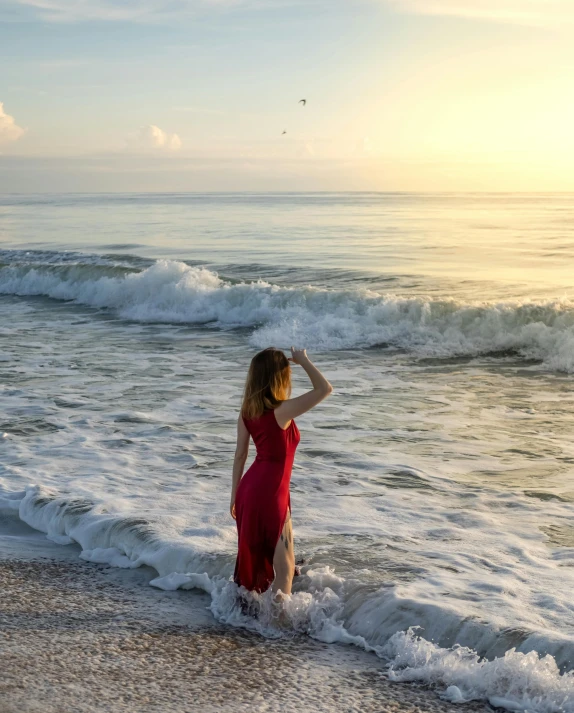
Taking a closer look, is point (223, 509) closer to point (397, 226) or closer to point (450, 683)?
point (450, 683)

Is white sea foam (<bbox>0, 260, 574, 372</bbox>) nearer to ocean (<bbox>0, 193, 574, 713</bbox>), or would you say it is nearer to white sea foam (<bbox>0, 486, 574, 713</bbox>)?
ocean (<bbox>0, 193, 574, 713</bbox>)

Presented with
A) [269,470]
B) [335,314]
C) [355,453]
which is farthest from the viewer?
[335,314]

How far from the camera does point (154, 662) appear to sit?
4.16 metres

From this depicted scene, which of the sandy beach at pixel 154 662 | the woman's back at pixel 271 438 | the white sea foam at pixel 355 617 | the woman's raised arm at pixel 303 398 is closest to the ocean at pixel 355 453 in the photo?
the white sea foam at pixel 355 617

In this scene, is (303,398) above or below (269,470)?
above

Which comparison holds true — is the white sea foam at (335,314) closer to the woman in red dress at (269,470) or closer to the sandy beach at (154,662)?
the woman in red dress at (269,470)

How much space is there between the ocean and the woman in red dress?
0.71ft

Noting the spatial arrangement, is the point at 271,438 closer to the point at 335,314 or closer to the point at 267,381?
the point at 267,381

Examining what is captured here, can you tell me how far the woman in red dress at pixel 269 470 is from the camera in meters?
4.55

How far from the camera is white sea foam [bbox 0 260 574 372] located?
50.2 feet

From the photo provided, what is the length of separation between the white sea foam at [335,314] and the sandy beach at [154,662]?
33.0 ft

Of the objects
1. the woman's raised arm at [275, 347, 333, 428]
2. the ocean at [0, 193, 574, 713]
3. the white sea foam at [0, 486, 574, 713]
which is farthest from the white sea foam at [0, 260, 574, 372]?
the woman's raised arm at [275, 347, 333, 428]

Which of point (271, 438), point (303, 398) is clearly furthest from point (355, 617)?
point (303, 398)

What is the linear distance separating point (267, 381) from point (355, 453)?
3830 millimetres
